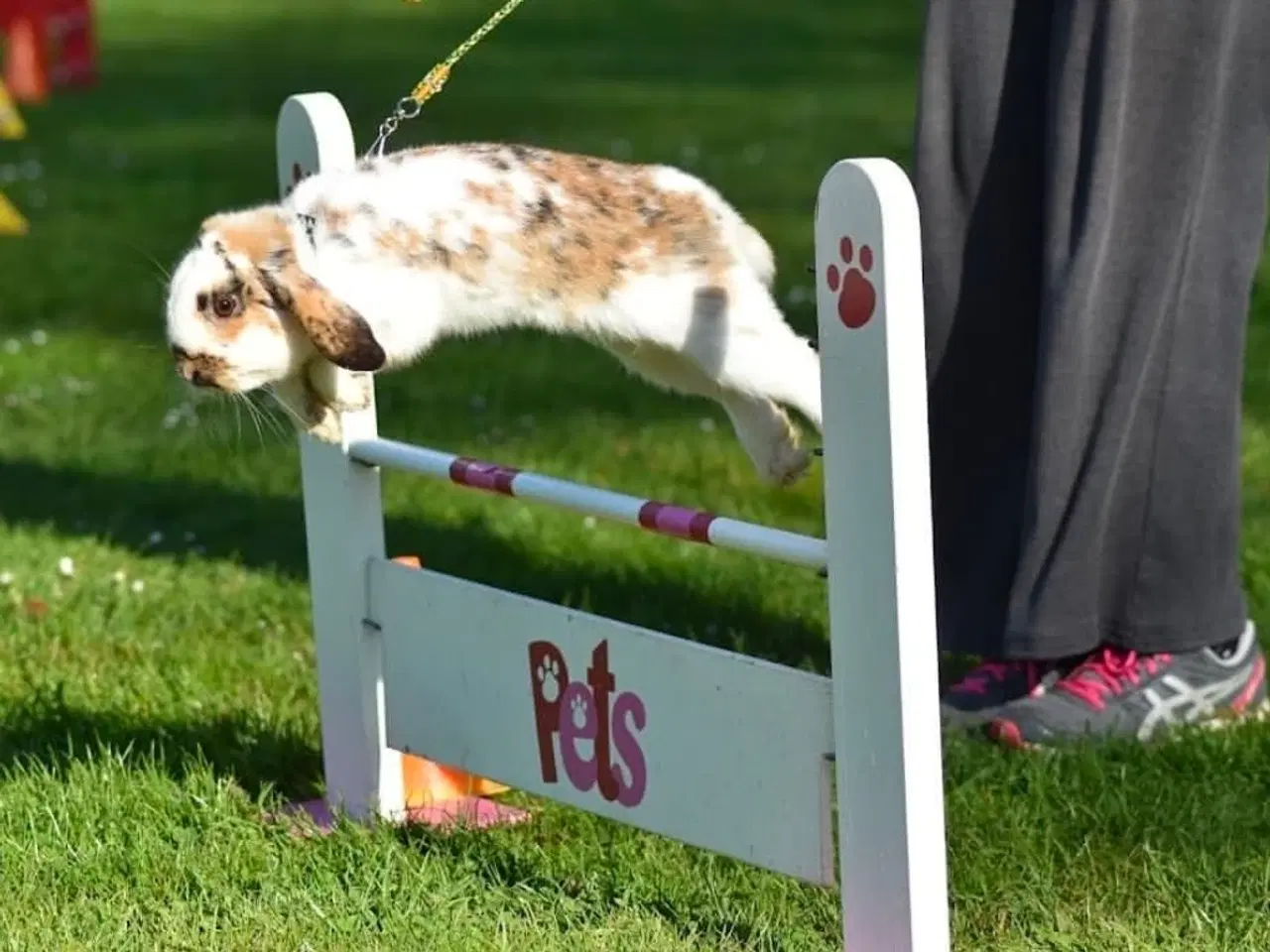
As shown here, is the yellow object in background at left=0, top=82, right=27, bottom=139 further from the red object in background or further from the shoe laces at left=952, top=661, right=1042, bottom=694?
the shoe laces at left=952, top=661, right=1042, bottom=694

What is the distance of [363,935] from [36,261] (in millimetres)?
5091

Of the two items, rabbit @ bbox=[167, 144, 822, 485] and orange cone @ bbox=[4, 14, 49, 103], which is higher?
rabbit @ bbox=[167, 144, 822, 485]

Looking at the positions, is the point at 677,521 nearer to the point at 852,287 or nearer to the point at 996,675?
the point at 852,287

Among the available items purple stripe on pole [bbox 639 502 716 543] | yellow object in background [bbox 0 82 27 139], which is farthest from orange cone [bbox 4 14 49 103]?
purple stripe on pole [bbox 639 502 716 543]

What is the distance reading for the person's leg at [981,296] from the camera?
3494 mm

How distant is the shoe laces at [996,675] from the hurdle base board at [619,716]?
2.94ft

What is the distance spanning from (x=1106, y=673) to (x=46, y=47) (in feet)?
29.1

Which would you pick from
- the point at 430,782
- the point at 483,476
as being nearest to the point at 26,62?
the point at 430,782

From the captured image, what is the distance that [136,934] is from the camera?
288cm

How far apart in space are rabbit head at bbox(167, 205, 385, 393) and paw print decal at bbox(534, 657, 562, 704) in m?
0.51

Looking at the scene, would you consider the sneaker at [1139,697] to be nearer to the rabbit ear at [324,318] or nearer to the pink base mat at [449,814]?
the pink base mat at [449,814]

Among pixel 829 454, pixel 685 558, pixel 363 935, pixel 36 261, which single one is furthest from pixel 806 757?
pixel 36 261

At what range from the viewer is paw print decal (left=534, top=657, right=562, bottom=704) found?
2963 mm

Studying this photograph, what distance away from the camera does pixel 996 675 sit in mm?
3707
